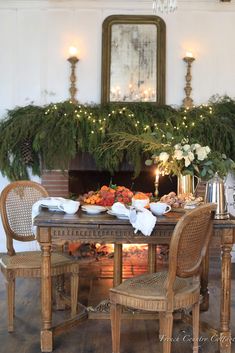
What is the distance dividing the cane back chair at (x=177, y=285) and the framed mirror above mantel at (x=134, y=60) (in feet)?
8.41

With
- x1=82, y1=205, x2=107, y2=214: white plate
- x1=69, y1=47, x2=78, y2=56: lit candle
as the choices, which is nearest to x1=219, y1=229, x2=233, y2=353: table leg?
x1=82, y1=205, x2=107, y2=214: white plate

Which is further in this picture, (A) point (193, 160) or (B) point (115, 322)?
(A) point (193, 160)

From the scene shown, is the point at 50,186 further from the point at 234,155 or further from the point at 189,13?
the point at 189,13

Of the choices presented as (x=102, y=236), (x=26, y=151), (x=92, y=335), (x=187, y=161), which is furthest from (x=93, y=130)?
(x=92, y=335)

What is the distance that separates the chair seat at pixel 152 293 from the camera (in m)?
2.28

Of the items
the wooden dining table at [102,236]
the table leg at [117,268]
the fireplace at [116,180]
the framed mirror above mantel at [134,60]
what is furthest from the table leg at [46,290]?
the framed mirror above mantel at [134,60]

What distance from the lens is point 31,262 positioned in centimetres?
290

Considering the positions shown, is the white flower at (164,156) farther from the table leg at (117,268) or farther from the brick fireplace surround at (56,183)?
the brick fireplace surround at (56,183)

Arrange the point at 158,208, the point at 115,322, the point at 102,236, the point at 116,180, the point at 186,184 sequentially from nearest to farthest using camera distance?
the point at 115,322
the point at 102,236
the point at 158,208
the point at 186,184
the point at 116,180

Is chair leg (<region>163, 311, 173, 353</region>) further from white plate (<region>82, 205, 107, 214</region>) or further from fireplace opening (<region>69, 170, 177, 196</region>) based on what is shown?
fireplace opening (<region>69, 170, 177, 196</region>)

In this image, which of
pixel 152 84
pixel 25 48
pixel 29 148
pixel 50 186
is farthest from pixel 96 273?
pixel 25 48

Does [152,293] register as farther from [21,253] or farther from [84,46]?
[84,46]

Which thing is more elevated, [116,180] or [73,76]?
[73,76]

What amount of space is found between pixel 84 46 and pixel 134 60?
0.55 meters
